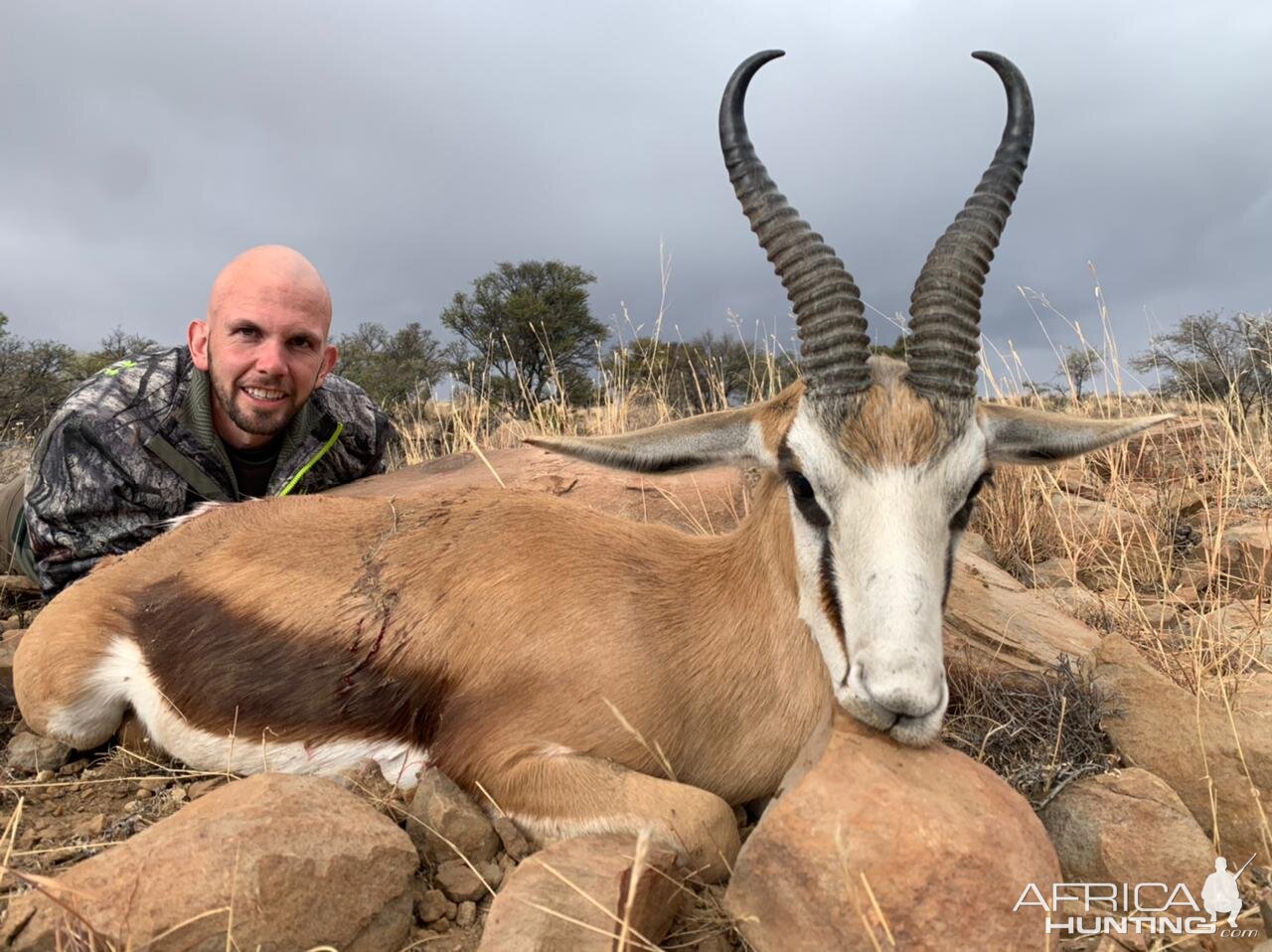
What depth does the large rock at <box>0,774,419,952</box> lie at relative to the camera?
1.99 m

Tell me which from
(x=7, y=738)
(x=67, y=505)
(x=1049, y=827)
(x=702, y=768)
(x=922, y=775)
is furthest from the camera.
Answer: (x=67, y=505)

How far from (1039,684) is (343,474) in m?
4.90

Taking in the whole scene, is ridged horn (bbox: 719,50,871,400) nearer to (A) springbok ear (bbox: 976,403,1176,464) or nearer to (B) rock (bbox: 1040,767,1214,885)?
(A) springbok ear (bbox: 976,403,1176,464)

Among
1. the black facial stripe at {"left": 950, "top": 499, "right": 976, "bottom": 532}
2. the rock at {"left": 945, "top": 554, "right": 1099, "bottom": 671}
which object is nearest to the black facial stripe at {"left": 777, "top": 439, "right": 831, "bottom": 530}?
the black facial stripe at {"left": 950, "top": 499, "right": 976, "bottom": 532}

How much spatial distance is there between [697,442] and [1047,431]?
4.35ft

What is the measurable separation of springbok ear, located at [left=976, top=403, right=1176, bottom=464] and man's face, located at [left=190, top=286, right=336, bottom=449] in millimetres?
4253

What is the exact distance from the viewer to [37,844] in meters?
2.91

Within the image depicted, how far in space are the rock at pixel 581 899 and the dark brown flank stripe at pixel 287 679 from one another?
3.61 feet

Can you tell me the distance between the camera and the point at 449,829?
2.67 metres

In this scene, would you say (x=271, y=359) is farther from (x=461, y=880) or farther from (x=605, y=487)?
(x=461, y=880)

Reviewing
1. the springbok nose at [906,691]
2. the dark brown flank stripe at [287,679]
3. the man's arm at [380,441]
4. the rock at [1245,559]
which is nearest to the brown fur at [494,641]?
the dark brown flank stripe at [287,679]

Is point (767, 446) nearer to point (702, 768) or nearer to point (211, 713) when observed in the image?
point (702, 768)

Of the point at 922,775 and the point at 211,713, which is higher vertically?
the point at 922,775

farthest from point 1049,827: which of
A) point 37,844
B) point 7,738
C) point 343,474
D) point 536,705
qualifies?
point 343,474
